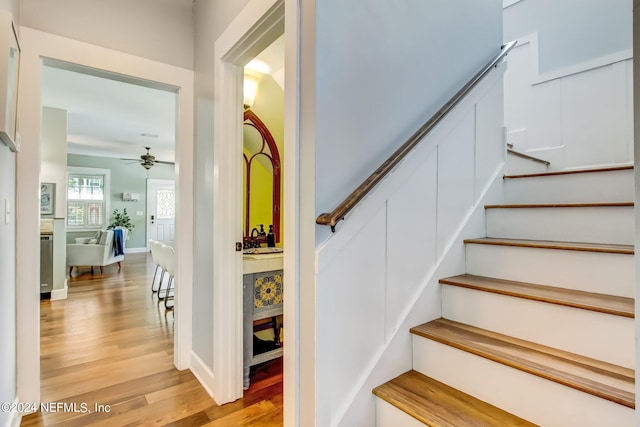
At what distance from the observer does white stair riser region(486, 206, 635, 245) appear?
1577 millimetres

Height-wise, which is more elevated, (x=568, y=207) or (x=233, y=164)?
(x=233, y=164)

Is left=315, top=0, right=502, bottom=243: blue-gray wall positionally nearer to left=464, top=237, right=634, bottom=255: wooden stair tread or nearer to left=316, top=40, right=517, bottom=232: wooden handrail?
left=316, top=40, right=517, bottom=232: wooden handrail

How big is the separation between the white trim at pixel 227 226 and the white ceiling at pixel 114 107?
77 centimetres

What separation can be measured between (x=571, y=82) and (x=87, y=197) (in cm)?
991

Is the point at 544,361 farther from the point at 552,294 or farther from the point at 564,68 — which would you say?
the point at 564,68

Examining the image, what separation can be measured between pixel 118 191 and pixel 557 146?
962 centimetres

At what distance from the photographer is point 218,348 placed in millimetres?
1906

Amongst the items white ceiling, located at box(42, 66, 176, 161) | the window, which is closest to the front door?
the window

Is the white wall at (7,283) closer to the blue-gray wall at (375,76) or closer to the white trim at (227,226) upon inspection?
the white trim at (227,226)

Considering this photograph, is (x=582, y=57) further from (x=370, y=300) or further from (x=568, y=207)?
(x=370, y=300)

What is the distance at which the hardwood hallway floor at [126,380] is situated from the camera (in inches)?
69.6

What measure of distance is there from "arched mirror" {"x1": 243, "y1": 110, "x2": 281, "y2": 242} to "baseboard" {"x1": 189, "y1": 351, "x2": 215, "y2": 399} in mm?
1080

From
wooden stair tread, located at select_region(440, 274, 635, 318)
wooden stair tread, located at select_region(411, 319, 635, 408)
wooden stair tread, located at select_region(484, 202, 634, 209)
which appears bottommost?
wooden stair tread, located at select_region(411, 319, 635, 408)

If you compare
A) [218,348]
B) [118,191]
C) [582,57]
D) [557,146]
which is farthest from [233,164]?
[118,191]
